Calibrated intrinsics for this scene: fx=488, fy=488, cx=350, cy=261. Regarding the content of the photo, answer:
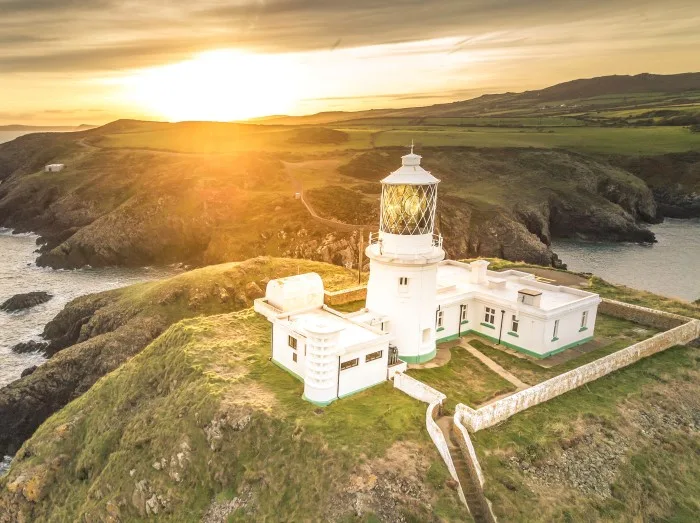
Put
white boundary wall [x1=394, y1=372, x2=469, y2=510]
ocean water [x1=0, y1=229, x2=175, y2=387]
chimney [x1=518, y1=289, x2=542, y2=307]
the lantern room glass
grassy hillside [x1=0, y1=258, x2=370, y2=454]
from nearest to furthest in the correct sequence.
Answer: white boundary wall [x1=394, y1=372, x2=469, y2=510], the lantern room glass, chimney [x1=518, y1=289, x2=542, y2=307], grassy hillside [x1=0, y1=258, x2=370, y2=454], ocean water [x1=0, y1=229, x2=175, y2=387]

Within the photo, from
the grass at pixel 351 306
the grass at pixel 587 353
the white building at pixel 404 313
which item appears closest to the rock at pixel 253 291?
the grass at pixel 351 306

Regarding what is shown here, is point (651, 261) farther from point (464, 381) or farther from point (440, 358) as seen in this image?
point (464, 381)

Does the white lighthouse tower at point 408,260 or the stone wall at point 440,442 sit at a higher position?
the white lighthouse tower at point 408,260

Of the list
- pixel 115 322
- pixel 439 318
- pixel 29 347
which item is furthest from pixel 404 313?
pixel 29 347

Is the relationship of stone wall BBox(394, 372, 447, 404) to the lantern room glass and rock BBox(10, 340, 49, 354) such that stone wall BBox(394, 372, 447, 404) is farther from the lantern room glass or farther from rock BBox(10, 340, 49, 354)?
rock BBox(10, 340, 49, 354)

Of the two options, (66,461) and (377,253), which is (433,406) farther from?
(66,461)

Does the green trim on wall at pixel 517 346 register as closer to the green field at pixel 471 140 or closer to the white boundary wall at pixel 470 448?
the white boundary wall at pixel 470 448

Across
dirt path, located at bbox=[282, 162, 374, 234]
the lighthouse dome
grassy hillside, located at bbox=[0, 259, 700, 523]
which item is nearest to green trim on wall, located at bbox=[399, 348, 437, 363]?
grassy hillside, located at bbox=[0, 259, 700, 523]
